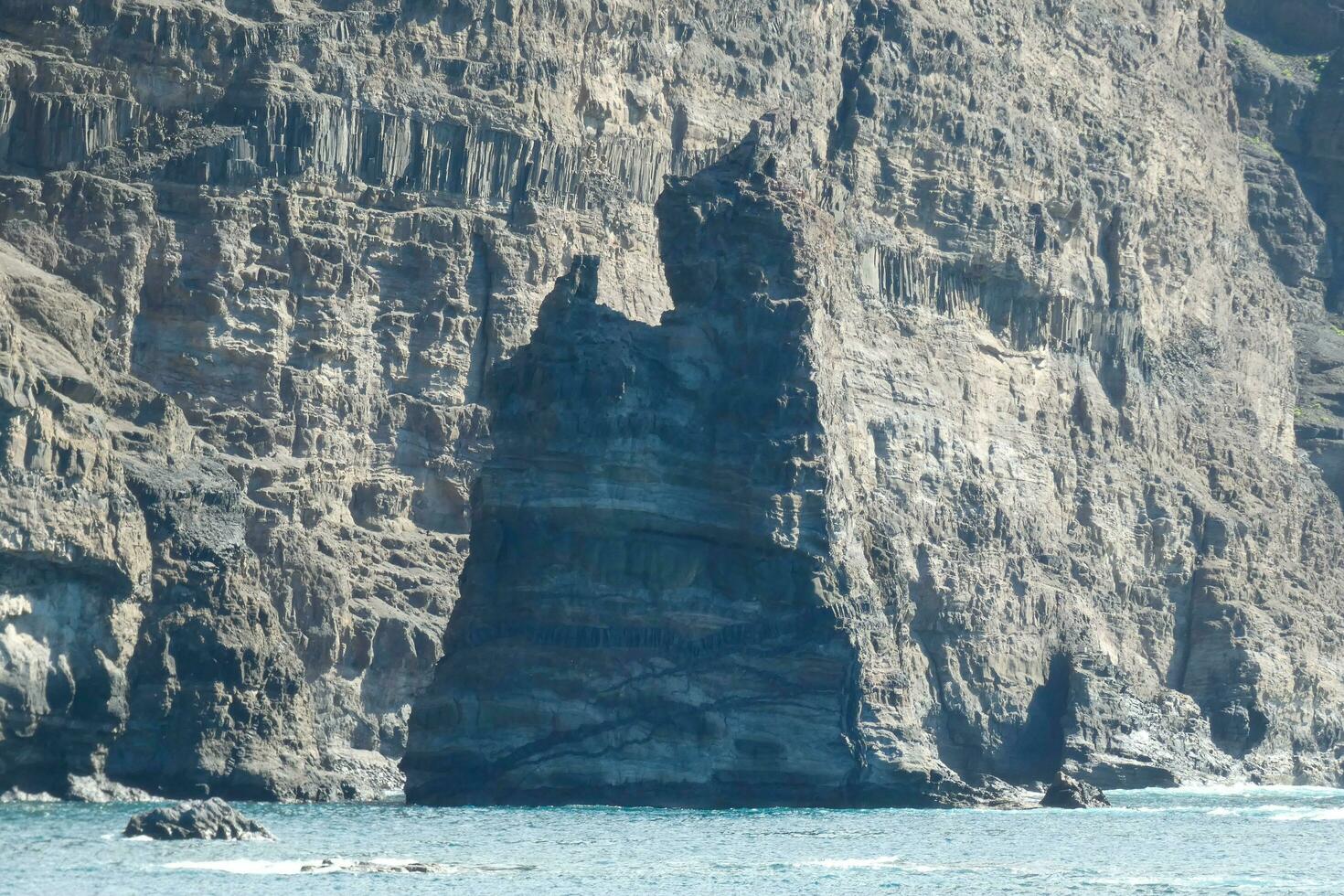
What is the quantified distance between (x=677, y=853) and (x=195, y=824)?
11655mm

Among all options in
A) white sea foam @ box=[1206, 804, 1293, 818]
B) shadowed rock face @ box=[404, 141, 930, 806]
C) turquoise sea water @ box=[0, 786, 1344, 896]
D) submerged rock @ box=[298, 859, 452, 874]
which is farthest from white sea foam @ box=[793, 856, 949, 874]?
white sea foam @ box=[1206, 804, 1293, 818]

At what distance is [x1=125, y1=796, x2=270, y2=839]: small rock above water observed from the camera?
86.1 metres

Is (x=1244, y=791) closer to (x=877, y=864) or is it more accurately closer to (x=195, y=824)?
(x=877, y=864)

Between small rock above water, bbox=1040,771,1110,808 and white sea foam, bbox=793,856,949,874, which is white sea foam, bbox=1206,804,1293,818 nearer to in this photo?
small rock above water, bbox=1040,771,1110,808

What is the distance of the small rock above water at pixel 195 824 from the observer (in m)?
86.1

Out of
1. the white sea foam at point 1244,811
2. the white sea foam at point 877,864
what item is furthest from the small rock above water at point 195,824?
the white sea foam at point 1244,811

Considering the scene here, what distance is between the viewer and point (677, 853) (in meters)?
88.9

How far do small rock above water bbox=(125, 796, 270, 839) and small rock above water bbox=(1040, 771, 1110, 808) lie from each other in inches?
1336

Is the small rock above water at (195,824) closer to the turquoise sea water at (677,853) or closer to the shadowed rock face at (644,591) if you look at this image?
the turquoise sea water at (677,853)

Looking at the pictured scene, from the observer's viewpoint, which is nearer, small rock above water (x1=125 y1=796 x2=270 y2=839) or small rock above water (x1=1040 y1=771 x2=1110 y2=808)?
small rock above water (x1=125 y1=796 x2=270 y2=839)

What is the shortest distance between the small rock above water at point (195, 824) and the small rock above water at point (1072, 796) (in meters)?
33.9

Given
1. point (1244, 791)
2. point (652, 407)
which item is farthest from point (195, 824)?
point (1244, 791)

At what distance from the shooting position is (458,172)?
125625 millimetres

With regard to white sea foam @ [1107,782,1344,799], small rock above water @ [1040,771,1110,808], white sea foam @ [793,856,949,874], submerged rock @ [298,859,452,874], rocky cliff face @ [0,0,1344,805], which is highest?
rocky cliff face @ [0,0,1344,805]
